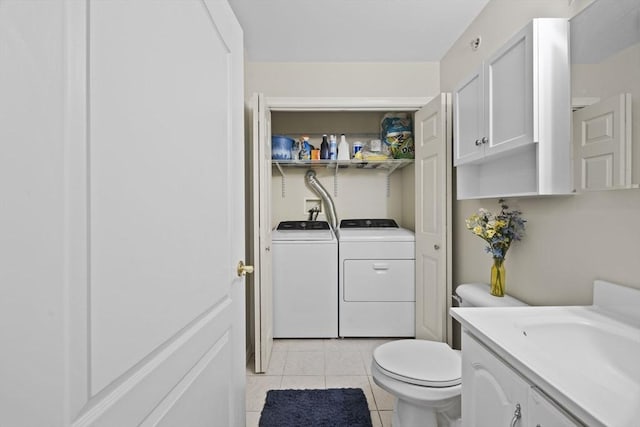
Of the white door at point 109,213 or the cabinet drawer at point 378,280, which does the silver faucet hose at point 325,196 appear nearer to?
the cabinet drawer at point 378,280

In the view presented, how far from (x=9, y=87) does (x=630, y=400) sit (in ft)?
3.57

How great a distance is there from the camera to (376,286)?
278cm

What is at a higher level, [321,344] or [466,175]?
[466,175]

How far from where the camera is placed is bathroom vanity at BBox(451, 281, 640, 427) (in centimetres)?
63

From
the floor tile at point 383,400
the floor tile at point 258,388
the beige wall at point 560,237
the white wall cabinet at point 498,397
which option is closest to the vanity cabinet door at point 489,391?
the white wall cabinet at point 498,397

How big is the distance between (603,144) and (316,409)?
1790 millimetres

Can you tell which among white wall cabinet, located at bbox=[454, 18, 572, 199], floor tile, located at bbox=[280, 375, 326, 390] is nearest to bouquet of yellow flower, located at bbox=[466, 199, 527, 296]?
white wall cabinet, located at bbox=[454, 18, 572, 199]

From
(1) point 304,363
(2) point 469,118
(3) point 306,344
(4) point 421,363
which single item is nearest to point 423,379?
(4) point 421,363

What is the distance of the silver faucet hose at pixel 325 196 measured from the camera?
Result: 3252mm

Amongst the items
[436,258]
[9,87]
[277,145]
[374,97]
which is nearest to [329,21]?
[374,97]

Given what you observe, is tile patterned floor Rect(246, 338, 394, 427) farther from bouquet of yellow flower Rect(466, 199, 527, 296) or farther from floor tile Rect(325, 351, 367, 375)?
bouquet of yellow flower Rect(466, 199, 527, 296)

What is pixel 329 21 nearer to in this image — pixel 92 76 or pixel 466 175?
pixel 466 175

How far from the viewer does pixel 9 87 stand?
36 centimetres

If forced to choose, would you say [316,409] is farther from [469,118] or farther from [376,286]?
[469,118]
